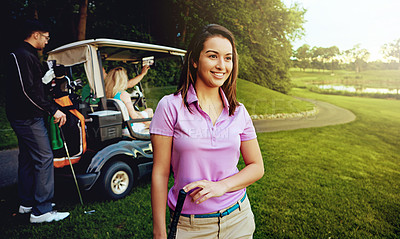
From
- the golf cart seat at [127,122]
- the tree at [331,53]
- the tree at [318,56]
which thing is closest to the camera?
the golf cart seat at [127,122]

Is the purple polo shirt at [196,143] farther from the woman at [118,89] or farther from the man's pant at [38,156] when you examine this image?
the woman at [118,89]

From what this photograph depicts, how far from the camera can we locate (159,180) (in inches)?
50.8

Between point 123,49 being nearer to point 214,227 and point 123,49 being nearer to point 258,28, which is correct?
point 214,227

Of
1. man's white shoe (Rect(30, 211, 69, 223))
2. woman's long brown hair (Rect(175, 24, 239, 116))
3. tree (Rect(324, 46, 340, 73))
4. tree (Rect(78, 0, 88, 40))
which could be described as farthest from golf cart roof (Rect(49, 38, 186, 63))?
tree (Rect(324, 46, 340, 73))

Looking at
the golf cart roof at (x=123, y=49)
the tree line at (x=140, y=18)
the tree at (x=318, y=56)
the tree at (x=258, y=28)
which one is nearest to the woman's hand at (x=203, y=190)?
the golf cart roof at (x=123, y=49)

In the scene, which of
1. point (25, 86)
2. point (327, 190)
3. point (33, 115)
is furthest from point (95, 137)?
point (327, 190)

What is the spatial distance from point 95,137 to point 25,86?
114cm

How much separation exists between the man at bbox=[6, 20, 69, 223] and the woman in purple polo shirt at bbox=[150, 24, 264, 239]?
2.74 meters

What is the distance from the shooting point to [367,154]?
8.70 meters

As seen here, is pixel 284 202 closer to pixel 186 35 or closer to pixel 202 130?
pixel 202 130

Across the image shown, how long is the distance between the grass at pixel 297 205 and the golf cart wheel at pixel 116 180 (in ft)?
0.46

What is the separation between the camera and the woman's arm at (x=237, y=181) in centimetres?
112

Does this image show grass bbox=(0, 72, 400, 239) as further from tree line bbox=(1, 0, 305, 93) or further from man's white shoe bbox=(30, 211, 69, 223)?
tree line bbox=(1, 0, 305, 93)

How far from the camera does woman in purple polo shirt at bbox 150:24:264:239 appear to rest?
4.23ft
